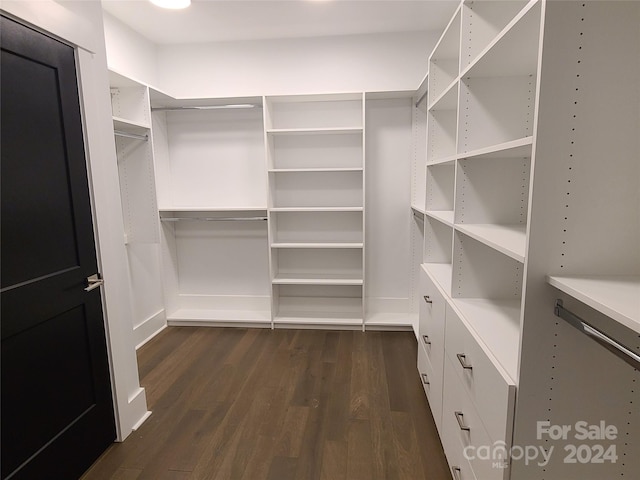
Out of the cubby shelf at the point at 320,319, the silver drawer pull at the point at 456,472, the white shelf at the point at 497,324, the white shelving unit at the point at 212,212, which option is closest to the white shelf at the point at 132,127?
the white shelving unit at the point at 212,212

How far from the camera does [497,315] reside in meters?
1.62

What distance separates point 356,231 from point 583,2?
284 centimetres

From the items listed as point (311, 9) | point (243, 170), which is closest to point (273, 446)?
point (243, 170)

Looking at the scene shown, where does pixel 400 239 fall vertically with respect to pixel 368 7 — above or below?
below

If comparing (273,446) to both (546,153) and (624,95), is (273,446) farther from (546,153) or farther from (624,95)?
(624,95)

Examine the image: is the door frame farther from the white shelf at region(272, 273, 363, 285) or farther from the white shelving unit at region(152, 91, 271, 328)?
the white shelf at region(272, 273, 363, 285)

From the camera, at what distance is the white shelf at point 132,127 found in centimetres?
284

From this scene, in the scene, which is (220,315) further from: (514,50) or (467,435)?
(514,50)

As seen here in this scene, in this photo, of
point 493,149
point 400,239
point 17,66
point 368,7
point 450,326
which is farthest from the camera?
point 400,239

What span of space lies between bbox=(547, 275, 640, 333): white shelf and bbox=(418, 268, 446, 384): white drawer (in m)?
0.92

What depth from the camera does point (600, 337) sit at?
0.87 meters

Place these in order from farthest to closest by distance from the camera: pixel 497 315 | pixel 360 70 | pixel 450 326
→ pixel 360 70, pixel 450 326, pixel 497 315

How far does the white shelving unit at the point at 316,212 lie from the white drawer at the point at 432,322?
108 centimetres

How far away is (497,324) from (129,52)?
3589 millimetres
